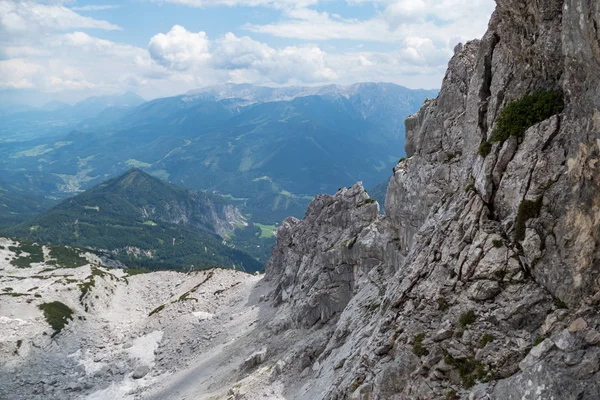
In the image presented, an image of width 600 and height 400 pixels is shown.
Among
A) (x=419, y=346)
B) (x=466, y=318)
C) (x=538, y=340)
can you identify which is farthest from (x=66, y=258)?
(x=538, y=340)

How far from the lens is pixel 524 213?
65.5 feet

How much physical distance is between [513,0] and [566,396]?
65.5 ft

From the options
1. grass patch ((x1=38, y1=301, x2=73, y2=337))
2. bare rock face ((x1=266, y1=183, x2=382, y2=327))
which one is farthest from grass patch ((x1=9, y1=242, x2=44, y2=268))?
bare rock face ((x1=266, y1=183, x2=382, y2=327))

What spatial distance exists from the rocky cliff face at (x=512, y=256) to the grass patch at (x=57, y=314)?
245 ft

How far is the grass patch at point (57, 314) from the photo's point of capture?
84331 millimetres

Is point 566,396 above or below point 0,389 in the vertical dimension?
above

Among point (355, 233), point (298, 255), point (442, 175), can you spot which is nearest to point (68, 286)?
point (298, 255)

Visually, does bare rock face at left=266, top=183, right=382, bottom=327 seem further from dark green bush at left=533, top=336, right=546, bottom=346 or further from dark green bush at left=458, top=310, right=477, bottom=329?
dark green bush at left=533, top=336, right=546, bottom=346

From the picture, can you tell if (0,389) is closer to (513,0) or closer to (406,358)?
(406,358)

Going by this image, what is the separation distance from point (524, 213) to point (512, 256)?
7.53 feet

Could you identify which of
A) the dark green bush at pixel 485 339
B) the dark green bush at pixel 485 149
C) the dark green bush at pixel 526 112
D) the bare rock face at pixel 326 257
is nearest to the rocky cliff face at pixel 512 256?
the dark green bush at pixel 485 339

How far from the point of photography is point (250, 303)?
293 ft

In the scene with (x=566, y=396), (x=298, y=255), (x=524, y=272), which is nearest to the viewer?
(x=566, y=396)

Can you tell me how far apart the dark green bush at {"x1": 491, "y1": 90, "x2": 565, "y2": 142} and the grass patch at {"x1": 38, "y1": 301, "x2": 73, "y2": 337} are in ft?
300
